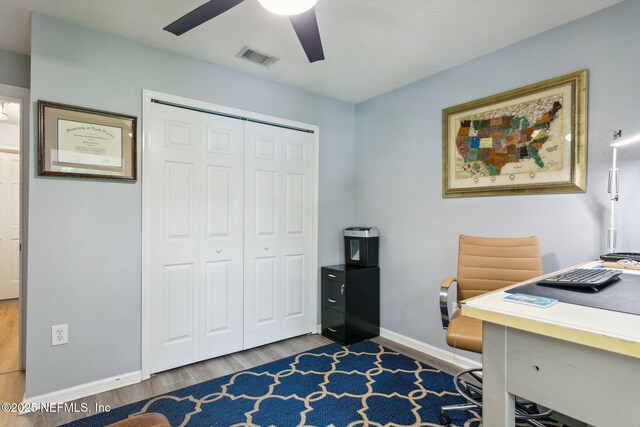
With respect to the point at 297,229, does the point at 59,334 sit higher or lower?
lower

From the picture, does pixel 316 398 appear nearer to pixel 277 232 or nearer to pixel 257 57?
pixel 277 232

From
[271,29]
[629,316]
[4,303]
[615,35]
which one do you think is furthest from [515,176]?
[4,303]

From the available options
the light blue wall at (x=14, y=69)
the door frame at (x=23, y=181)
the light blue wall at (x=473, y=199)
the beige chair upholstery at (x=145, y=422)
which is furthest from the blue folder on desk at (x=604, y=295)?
the light blue wall at (x=14, y=69)

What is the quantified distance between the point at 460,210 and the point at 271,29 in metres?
2.01

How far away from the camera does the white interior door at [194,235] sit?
2.49 m

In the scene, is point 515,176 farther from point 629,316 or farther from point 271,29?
point 271,29

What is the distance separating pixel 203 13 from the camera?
1579 millimetres

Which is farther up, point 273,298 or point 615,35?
point 615,35

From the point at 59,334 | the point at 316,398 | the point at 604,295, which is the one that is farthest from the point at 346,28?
the point at 59,334

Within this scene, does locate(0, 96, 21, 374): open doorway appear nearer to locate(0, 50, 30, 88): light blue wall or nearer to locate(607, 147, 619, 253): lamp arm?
locate(0, 50, 30, 88): light blue wall

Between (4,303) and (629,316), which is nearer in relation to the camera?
(629,316)

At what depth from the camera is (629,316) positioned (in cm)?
88

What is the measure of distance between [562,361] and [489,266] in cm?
136

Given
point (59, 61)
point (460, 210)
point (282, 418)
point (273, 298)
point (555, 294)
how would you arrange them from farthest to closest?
point (273, 298), point (460, 210), point (59, 61), point (282, 418), point (555, 294)
